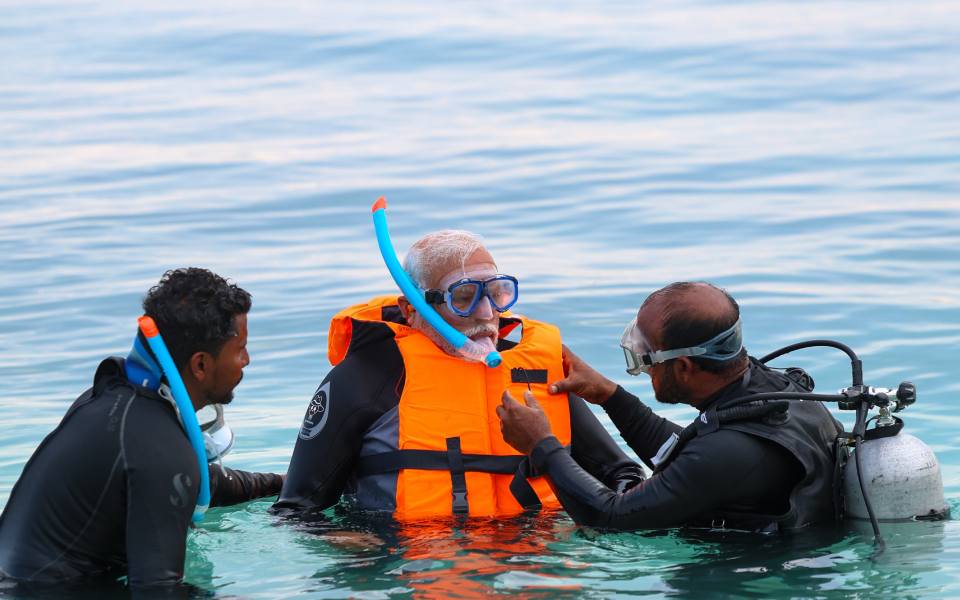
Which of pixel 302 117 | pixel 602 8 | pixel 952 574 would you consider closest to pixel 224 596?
pixel 952 574

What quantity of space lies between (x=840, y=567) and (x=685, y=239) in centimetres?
613

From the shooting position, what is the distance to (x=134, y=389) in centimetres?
383

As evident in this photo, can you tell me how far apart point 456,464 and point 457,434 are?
0.10 m

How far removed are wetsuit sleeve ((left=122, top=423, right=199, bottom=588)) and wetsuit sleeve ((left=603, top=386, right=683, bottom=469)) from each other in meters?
1.88

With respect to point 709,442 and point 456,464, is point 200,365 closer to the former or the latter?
point 456,464

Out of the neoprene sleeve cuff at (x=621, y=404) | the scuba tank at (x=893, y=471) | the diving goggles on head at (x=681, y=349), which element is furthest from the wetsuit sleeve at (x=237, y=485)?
the scuba tank at (x=893, y=471)

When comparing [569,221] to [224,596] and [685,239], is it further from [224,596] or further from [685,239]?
[224,596]

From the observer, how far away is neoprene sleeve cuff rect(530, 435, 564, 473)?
467 centimetres

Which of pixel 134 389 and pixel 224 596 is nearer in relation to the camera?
pixel 134 389

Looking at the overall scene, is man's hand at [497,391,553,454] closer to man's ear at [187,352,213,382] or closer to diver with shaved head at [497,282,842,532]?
diver with shaved head at [497,282,842,532]

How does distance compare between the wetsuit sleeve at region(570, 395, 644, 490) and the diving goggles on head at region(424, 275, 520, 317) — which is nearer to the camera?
the diving goggles on head at region(424, 275, 520, 317)

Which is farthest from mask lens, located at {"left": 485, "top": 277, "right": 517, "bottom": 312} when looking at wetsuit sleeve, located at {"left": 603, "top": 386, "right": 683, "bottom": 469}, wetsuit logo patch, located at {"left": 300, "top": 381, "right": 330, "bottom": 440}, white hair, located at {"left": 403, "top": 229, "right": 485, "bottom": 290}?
wetsuit logo patch, located at {"left": 300, "top": 381, "right": 330, "bottom": 440}

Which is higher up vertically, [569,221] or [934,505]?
[569,221]

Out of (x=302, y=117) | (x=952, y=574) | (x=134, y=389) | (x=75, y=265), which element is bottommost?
(x=952, y=574)
